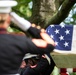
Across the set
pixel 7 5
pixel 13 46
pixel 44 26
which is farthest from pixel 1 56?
pixel 44 26

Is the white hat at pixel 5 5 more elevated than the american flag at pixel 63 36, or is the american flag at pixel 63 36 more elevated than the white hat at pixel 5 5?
the white hat at pixel 5 5

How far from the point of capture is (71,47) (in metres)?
7.59

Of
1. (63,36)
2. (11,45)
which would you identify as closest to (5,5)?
(11,45)

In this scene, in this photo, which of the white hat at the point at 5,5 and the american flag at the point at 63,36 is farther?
the american flag at the point at 63,36

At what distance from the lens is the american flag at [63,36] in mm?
7489

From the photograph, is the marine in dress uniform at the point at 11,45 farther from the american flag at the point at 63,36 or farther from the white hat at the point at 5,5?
the american flag at the point at 63,36

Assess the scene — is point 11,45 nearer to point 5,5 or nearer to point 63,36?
Result: point 5,5

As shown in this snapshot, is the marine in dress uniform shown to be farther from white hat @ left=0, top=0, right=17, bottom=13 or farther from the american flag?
the american flag

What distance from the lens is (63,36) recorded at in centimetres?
753

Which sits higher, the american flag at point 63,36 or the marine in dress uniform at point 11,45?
the marine in dress uniform at point 11,45

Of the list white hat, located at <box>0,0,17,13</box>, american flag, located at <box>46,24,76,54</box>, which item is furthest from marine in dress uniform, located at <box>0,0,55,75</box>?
american flag, located at <box>46,24,76,54</box>

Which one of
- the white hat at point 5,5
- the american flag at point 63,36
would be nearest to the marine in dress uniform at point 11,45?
the white hat at point 5,5

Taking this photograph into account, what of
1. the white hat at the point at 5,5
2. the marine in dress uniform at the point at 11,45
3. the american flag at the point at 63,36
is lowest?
the american flag at the point at 63,36

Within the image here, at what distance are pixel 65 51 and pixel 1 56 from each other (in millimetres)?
4036
